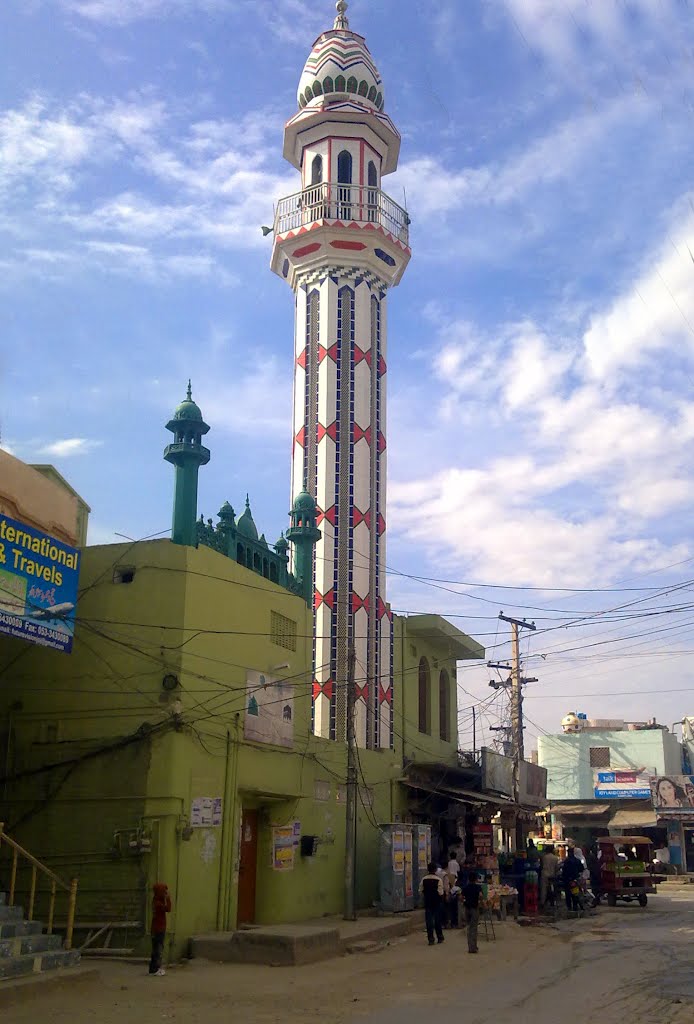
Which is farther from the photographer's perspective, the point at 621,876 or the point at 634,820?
the point at 634,820

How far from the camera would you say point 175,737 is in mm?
15961

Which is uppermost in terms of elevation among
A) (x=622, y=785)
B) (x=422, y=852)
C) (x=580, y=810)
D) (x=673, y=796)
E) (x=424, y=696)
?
(x=424, y=696)

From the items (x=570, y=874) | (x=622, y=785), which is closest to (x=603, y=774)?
(x=622, y=785)

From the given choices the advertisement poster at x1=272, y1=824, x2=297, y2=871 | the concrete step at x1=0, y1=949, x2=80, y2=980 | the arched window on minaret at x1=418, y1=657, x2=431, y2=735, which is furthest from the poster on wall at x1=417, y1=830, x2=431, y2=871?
the concrete step at x1=0, y1=949, x2=80, y2=980

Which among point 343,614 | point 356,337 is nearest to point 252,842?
point 343,614

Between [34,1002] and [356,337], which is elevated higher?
[356,337]

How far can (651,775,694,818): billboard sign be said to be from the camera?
47.0 metres

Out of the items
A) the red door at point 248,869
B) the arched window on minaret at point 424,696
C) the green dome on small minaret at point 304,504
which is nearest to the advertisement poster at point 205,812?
the red door at point 248,869

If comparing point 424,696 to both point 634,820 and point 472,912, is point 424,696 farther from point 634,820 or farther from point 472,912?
point 634,820

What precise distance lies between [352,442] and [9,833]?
17497 mm

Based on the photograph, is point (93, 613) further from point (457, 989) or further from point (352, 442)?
point (352, 442)

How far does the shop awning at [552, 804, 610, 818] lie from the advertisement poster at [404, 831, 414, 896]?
91.8 ft

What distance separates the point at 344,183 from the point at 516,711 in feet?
62.9

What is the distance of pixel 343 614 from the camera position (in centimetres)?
2977
